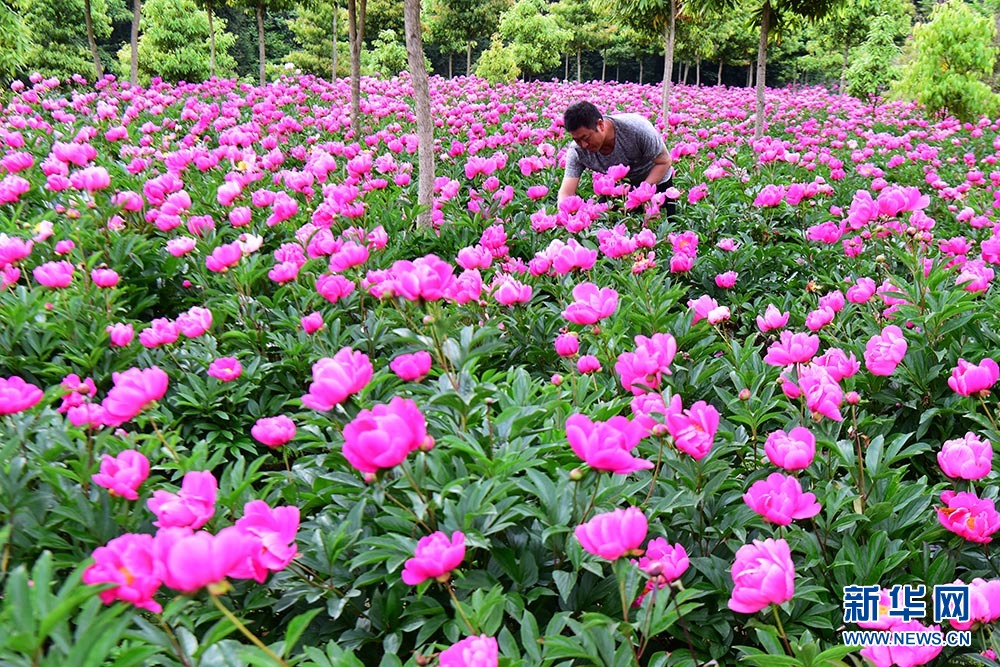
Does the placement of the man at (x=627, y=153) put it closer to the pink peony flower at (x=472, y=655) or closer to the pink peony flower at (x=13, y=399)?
the pink peony flower at (x=13, y=399)

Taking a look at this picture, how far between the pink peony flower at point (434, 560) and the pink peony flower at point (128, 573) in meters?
0.42

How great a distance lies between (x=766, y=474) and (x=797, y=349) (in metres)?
0.39

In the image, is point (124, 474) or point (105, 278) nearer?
point (124, 474)

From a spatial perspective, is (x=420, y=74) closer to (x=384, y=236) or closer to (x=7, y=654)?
(x=384, y=236)

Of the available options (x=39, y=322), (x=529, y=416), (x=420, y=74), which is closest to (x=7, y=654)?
(x=529, y=416)

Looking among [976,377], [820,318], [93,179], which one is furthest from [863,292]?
[93,179]

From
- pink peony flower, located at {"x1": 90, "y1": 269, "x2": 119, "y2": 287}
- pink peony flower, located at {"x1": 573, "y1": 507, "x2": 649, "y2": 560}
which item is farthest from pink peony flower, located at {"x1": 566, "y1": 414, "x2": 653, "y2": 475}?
pink peony flower, located at {"x1": 90, "y1": 269, "x2": 119, "y2": 287}

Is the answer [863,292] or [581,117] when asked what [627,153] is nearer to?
[581,117]

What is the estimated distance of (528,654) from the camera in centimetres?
134

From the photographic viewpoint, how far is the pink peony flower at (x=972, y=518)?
1439 mm

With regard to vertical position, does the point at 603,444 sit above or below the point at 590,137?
below

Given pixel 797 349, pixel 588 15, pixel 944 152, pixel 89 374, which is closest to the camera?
pixel 797 349

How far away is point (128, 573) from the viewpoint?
1.04m

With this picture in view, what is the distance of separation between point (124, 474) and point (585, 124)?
12.1ft
